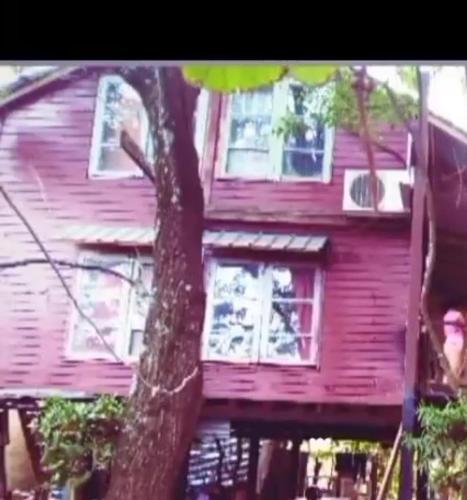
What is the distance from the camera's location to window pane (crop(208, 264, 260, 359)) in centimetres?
159

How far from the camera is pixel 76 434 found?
61.3 inches

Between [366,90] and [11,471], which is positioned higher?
[366,90]

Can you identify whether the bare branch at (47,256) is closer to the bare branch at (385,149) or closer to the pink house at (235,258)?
the pink house at (235,258)

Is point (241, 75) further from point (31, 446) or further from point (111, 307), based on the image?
point (31, 446)

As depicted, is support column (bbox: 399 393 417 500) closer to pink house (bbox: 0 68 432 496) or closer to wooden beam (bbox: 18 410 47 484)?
pink house (bbox: 0 68 432 496)

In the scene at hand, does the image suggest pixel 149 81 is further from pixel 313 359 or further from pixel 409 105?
pixel 313 359

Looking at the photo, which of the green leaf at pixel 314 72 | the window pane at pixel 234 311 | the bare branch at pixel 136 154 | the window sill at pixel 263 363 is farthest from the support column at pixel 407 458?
the green leaf at pixel 314 72

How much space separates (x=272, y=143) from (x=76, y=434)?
25.1 inches

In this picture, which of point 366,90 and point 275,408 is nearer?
point 366,90

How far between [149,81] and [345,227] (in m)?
0.45

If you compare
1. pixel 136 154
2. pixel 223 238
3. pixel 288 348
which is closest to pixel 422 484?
pixel 288 348

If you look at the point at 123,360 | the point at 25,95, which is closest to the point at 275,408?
the point at 123,360
